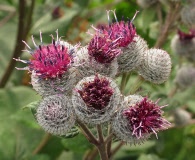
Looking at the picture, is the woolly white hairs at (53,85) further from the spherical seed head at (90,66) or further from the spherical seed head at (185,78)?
the spherical seed head at (185,78)

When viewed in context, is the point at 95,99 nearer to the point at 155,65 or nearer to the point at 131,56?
the point at 131,56

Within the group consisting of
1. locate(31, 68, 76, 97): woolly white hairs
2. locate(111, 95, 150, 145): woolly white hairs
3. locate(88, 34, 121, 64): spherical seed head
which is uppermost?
locate(88, 34, 121, 64): spherical seed head

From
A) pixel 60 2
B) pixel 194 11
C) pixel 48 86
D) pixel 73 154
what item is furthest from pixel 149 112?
pixel 60 2

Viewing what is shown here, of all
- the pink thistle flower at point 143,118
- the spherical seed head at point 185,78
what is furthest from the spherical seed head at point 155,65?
the spherical seed head at point 185,78

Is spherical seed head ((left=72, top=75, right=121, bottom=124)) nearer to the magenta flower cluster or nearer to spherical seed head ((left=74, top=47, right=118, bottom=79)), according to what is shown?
the magenta flower cluster

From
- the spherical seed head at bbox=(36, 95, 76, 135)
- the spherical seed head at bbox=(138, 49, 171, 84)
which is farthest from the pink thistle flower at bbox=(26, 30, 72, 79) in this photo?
the spherical seed head at bbox=(138, 49, 171, 84)

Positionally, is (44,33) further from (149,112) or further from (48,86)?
(149,112)

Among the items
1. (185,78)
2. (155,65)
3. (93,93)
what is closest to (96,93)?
(93,93)
